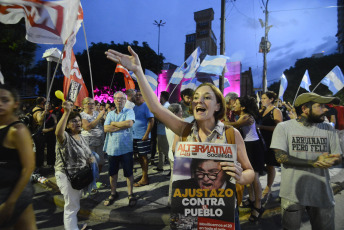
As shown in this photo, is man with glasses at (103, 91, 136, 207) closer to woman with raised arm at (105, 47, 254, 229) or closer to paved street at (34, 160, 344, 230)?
paved street at (34, 160, 344, 230)

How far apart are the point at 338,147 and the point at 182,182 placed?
1731 mm

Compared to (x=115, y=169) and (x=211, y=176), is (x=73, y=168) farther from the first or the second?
(x=211, y=176)

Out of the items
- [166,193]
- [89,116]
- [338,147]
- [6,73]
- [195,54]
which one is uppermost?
[6,73]

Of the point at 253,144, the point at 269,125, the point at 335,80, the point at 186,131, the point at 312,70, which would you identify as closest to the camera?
the point at 186,131

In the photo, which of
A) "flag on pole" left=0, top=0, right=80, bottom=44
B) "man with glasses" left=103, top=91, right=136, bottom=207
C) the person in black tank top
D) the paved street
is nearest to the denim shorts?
"man with glasses" left=103, top=91, right=136, bottom=207

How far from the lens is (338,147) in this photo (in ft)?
7.13

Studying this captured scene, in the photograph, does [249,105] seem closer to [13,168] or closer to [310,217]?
[310,217]

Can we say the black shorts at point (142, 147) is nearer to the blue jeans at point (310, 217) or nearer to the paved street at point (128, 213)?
the paved street at point (128, 213)

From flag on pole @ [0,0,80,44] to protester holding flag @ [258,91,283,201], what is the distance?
389cm

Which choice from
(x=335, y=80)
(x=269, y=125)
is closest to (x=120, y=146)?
(x=269, y=125)

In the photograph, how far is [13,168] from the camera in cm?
190

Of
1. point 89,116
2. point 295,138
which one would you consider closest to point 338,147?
point 295,138

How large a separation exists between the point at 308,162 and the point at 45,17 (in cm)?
413

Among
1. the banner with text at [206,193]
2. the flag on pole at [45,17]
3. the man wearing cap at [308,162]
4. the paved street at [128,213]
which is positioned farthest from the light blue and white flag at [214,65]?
the banner with text at [206,193]
